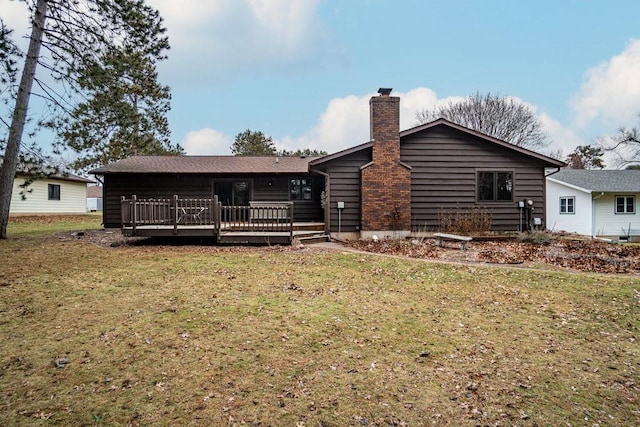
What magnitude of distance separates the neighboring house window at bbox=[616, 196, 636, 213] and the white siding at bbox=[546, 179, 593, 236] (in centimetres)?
186

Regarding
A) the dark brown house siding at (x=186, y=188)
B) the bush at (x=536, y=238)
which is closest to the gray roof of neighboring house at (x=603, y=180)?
the bush at (x=536, y=238)

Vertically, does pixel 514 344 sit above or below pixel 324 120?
below

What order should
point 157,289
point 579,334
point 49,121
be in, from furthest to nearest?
1. point 49,121
2. point 157,289
3. point 579,334

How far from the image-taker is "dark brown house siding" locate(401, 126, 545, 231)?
1419 centimetres

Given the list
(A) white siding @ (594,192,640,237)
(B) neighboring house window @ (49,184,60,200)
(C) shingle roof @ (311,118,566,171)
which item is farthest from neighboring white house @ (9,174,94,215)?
(A) white siding @ (594,192,640,237)

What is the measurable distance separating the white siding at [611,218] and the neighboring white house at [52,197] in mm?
33317

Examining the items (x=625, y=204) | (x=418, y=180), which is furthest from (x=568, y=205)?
(x=418, y=180)

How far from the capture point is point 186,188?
57.1 ft

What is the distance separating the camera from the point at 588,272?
830 cm

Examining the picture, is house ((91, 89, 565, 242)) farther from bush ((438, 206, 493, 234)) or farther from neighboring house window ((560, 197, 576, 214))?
neighboring house window ((560, 197, 576, 214))

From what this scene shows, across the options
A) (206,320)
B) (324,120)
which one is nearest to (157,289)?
(206,320)

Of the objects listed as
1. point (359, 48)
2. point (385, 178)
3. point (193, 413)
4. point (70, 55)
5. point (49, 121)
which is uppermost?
point (359, 48)

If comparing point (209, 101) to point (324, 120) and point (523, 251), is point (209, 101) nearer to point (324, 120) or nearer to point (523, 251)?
point (324, 120)

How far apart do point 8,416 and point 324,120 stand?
21560mm
